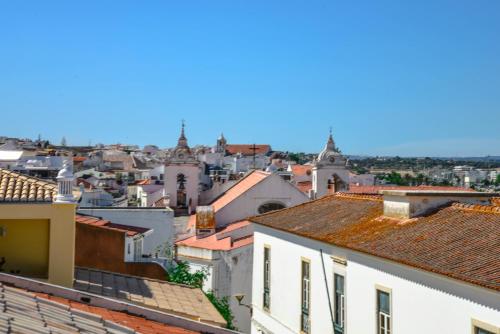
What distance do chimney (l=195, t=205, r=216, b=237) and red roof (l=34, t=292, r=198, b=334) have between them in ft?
69.9

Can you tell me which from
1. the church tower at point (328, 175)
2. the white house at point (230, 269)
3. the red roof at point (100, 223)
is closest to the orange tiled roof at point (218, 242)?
the white house at point (230, 269)

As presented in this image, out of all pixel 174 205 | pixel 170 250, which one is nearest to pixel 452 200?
pixel 170 250

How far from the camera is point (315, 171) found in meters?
37.3

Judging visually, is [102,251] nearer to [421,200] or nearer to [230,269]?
[421,200]

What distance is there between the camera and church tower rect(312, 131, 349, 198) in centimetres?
3716

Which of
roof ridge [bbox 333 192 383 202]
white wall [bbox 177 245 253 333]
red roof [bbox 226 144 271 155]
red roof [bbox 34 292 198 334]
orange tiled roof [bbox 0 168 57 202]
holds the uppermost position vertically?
red roof [bbox 226 144 271 155]

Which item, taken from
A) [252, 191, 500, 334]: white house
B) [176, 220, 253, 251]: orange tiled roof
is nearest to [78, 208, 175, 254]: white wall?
[176, 220, 253, 251]: orange tiled roof

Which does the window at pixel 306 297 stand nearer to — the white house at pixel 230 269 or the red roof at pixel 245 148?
the white house at pixel 230 269

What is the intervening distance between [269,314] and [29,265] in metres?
10.0

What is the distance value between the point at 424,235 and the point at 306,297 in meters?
4.98

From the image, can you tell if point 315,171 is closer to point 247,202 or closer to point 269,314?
point 247,202

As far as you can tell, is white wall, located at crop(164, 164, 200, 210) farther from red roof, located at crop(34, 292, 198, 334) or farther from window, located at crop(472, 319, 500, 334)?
red roof, located at crop(34, 292, 198, 334)

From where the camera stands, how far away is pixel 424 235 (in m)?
12.8

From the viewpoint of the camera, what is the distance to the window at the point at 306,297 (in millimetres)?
16641
